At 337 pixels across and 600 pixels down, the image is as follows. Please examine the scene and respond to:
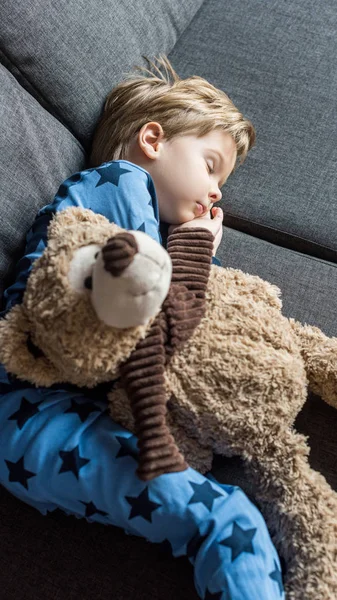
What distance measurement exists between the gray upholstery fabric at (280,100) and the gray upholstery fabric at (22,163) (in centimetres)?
41

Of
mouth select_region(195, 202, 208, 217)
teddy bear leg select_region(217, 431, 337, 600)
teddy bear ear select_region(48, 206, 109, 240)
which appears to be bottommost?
teddy bear leg select_region(217, 431, 337, 600)

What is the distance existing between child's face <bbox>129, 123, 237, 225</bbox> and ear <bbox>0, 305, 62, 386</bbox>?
1.41 feet

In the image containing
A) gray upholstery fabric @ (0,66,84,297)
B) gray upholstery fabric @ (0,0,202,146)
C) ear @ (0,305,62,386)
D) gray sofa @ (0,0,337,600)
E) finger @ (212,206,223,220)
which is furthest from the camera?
finger @ (212,206,223,220)

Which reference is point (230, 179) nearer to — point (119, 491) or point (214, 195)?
point (214, 195)

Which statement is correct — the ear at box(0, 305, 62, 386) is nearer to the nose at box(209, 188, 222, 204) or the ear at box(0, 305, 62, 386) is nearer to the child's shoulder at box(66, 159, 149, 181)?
the child's shoulder at box(66, 159, 149, 181)

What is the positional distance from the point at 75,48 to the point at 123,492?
2.88 feet

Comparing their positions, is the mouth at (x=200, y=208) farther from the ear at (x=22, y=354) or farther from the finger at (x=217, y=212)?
the ear at (x=22, y=354)

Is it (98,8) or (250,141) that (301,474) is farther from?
(98,8)

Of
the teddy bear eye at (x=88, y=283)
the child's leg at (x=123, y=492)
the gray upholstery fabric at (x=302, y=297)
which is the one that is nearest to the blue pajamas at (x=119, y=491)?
the child's leg at (x=123, y=492)

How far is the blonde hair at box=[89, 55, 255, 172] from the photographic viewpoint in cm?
112

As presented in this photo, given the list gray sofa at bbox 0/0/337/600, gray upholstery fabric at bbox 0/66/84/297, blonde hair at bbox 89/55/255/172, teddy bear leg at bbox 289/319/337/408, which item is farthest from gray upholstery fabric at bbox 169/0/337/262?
gray upholstery fabric at bbox 0/66/84/297

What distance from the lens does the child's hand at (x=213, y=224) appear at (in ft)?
3.63

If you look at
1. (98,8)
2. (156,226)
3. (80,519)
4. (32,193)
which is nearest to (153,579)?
(80,519)

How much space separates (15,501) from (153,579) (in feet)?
0.85
